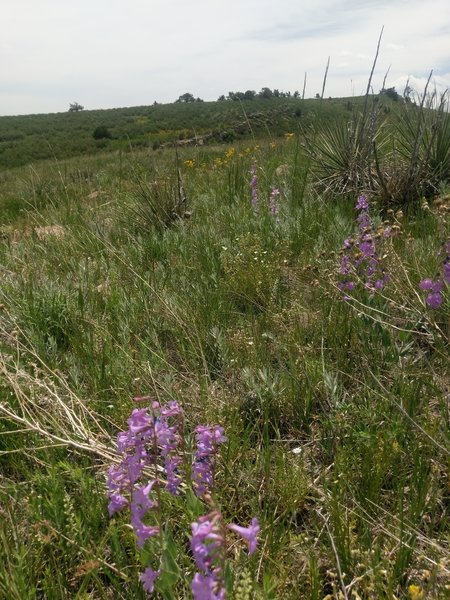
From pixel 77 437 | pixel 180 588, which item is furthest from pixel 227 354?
pixel 180 588

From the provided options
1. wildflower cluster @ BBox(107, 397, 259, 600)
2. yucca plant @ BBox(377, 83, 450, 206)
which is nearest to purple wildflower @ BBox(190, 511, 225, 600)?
wildflower cluster @ BBox(107, 397, 259, 600)

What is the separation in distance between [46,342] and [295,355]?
4.72 ft

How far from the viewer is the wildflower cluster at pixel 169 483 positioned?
0.81 meters

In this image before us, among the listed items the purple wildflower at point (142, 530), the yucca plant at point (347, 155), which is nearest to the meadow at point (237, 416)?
the purple wildflower at point (142, 530)

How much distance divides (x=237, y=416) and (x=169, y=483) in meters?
0.69

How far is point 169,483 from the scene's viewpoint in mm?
1283

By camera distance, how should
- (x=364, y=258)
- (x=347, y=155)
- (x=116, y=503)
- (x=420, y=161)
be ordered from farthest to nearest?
(x=347, y=155) → (x=420, y=161) → (x=364, y=258) → (x=116, y=503)

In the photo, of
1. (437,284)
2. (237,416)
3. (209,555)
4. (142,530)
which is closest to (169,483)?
(142,530)

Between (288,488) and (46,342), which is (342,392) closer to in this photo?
(288,488)

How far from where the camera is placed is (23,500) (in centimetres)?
167

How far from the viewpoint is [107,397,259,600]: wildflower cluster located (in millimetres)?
813

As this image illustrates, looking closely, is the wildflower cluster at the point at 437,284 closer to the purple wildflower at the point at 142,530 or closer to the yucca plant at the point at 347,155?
the purple wildflower at the point at 142,530

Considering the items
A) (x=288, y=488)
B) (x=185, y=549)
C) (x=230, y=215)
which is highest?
(x=230, y=215)

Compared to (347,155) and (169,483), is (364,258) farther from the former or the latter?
(347,155)
